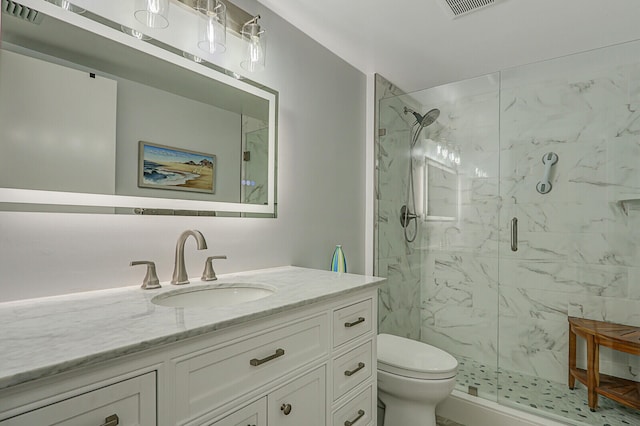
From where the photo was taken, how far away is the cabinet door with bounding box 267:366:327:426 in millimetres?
992

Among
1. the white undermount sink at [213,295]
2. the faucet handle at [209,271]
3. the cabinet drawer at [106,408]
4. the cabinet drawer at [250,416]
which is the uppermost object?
the faucet handle at [209,271]

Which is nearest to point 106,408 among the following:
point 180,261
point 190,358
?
point 190,358

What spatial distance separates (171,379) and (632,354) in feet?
8.04

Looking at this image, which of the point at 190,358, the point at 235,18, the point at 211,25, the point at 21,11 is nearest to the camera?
the point at 190,358

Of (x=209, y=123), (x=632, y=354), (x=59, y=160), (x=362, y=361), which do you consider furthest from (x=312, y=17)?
(x=632, y=354)

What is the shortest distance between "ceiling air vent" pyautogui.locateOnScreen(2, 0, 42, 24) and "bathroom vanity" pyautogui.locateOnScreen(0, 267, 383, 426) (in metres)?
0.83

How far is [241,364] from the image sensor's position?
0.91 m

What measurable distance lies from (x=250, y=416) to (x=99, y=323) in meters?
0.45

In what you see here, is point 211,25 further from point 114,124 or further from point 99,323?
point 99,323

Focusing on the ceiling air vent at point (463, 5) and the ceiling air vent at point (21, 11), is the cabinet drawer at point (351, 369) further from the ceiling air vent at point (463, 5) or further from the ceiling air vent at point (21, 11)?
the ceiling air vent at point (463, 5)

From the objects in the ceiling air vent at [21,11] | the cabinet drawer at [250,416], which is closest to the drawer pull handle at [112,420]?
the cabinet drawer at [250,416]

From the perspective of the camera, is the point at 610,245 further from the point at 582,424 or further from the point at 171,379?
the point at 171,379

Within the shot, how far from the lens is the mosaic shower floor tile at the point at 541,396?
187 cm

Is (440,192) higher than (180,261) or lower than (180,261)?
higher
